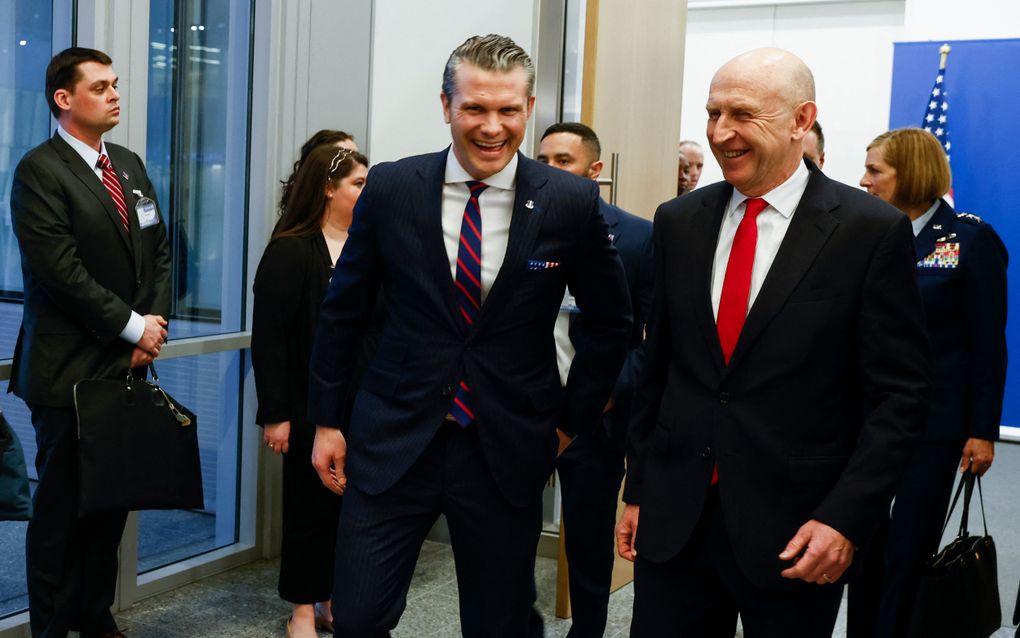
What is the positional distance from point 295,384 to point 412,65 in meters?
1.70

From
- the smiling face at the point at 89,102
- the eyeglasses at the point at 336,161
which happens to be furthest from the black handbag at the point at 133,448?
the eyeglasses at the point at 336,161

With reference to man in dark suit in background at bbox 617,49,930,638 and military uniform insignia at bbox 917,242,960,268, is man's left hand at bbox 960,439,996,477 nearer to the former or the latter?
military uniform insignia at bbox 917,242,960,268

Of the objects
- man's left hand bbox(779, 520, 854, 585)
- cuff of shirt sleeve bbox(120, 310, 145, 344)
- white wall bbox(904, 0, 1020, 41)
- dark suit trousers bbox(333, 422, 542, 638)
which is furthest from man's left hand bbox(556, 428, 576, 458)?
white wall bbox(904, 0, 1020, 41)

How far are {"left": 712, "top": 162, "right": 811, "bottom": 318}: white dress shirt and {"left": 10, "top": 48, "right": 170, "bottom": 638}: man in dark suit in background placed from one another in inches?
72.2

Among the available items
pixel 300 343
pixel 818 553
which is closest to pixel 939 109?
pixel 300 343

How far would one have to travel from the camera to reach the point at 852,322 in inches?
72.6

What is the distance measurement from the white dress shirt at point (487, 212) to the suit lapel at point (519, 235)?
0.08 ft

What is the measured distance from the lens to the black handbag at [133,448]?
302 centimetres

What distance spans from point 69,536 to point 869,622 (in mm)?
2292

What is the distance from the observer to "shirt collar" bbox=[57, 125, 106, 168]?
312cm

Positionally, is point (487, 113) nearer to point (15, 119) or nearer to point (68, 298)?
point (68, 298)

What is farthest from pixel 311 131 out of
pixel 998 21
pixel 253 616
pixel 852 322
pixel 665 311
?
pixel 998 21

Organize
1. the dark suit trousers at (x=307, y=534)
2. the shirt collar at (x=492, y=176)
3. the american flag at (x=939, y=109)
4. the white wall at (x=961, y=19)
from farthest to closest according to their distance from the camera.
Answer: the white wall at (x=961, y=19) → the american flag at (x=939, y=109) → the dark suit trousers at (x=307, y=534) → the shirt collar at (x=492, y=176)

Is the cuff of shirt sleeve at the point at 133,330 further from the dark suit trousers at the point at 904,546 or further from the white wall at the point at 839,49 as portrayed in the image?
the white wall at the point at 839,49
